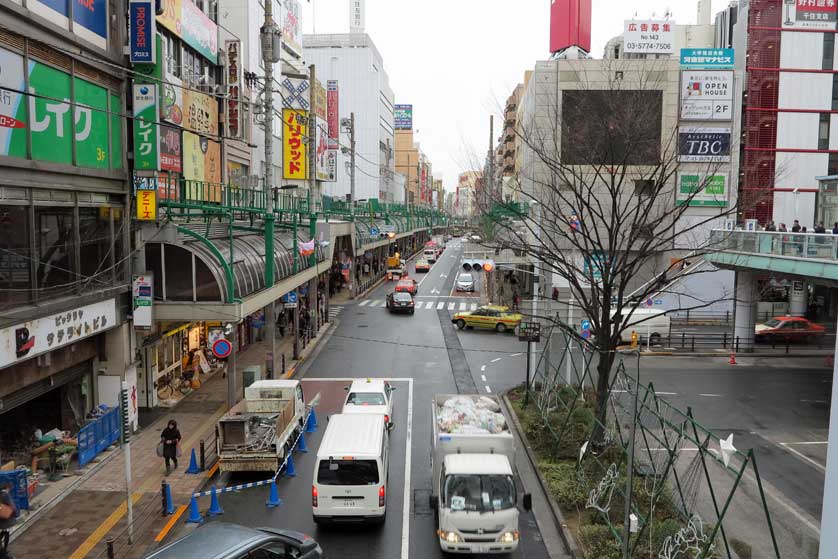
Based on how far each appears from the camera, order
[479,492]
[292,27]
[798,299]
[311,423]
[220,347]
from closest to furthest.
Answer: [479,492] < [220,347] < [311,423] < [798,299] < [292,27]

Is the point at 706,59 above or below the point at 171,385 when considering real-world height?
above

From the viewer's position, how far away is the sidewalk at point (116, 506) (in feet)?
42.0

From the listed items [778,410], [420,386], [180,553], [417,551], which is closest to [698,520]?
[417,551]

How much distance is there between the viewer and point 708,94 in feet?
159

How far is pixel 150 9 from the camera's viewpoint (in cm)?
1898

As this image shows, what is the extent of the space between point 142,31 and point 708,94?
136 ft

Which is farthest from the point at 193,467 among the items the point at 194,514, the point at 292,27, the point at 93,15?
the point at 292,27

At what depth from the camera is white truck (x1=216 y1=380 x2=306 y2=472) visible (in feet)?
54.0

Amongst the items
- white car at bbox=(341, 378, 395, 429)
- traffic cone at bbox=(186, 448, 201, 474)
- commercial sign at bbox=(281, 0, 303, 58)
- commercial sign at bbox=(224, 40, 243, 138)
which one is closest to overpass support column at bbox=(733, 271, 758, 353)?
white car at bbox=(341, 378, 395, 429)

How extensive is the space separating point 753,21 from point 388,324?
3560cm

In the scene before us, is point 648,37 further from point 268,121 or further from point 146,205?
point 146,205

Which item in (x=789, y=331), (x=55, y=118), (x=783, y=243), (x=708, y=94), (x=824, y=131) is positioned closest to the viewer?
(x=55, y=118)

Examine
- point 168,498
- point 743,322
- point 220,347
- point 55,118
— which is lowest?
point 168,498

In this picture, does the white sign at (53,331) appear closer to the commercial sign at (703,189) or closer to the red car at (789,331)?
the red car at (789,331)
